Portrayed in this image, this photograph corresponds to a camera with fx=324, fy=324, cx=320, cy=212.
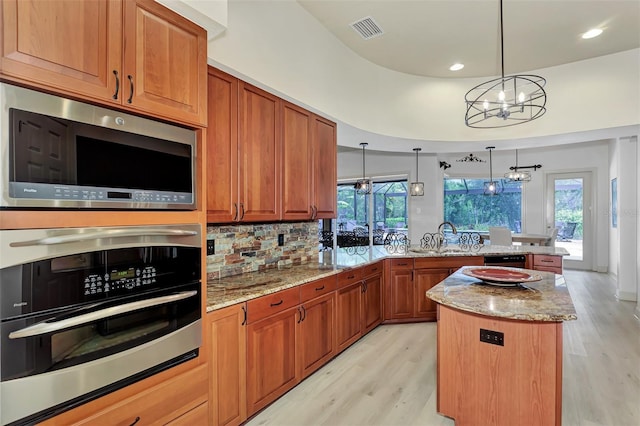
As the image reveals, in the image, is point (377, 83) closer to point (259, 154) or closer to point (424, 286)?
point (259, 154)

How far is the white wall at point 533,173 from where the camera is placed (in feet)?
24.2

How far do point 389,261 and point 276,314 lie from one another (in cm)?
213

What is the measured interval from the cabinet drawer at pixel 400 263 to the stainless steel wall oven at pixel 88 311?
288 cm

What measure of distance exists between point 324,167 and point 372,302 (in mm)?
1673

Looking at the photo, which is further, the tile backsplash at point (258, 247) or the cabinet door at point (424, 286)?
the cabinet door at point (424, 286)

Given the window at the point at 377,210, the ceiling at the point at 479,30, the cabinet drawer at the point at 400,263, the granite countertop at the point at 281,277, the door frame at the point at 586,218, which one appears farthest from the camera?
the window at the point at 377,210

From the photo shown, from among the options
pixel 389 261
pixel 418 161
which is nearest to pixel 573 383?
pixel 389 261

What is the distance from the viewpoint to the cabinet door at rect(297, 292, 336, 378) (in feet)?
8.65

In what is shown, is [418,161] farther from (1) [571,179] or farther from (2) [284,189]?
(2) [284,189]

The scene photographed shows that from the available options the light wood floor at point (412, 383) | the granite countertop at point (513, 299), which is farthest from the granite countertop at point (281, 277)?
the granite countertop at point (513, 299)

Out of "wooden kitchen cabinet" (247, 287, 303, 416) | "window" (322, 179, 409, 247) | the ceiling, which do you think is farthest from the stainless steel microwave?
"window" (322, 179, 409, 247)

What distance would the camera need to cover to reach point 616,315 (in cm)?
447

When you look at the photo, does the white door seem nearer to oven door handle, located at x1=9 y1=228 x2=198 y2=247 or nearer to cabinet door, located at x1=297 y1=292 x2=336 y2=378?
cabinet door, located at x1=297 y1=292 x2=336 y2=378

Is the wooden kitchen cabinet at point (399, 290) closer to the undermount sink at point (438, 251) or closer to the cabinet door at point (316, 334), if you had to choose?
the undermount sink at point (438, 251)
